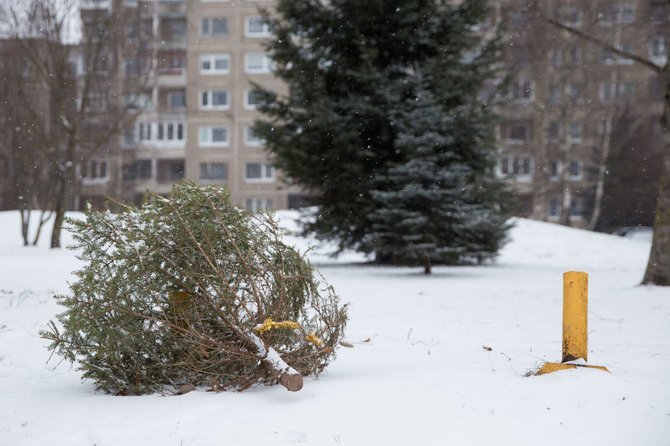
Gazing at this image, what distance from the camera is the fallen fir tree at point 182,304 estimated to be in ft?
15.4

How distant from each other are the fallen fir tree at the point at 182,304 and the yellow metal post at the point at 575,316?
1912 mm

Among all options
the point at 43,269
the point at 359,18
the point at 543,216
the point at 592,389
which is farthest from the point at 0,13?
the point at 543,216

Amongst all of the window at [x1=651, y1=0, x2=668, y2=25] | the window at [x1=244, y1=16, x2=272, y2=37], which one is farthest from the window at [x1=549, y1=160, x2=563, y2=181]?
the window at [x1=651, y1=0, x2=668, y2=25]

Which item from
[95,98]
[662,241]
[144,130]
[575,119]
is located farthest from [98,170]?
[662,241]

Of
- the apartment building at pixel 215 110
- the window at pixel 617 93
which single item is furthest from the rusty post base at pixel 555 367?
the apartment building at pixel 215 110

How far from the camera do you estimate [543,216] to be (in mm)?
35281

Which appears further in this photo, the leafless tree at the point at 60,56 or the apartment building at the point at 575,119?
the apartment building at the point at 575,119

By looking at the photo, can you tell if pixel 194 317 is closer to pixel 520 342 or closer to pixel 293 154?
pixel 520 342

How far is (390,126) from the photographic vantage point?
17719 millimetres

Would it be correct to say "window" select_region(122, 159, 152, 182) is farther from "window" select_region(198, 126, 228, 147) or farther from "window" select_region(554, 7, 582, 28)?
"window" select_region(554, 7, 582, 28)

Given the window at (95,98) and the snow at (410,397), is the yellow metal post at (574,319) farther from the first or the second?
the window at (95,98)

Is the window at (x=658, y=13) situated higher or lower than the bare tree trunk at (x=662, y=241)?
higher

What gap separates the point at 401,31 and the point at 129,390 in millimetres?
14968

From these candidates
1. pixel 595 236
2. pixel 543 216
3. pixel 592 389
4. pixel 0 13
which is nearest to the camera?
pixel 592 389
